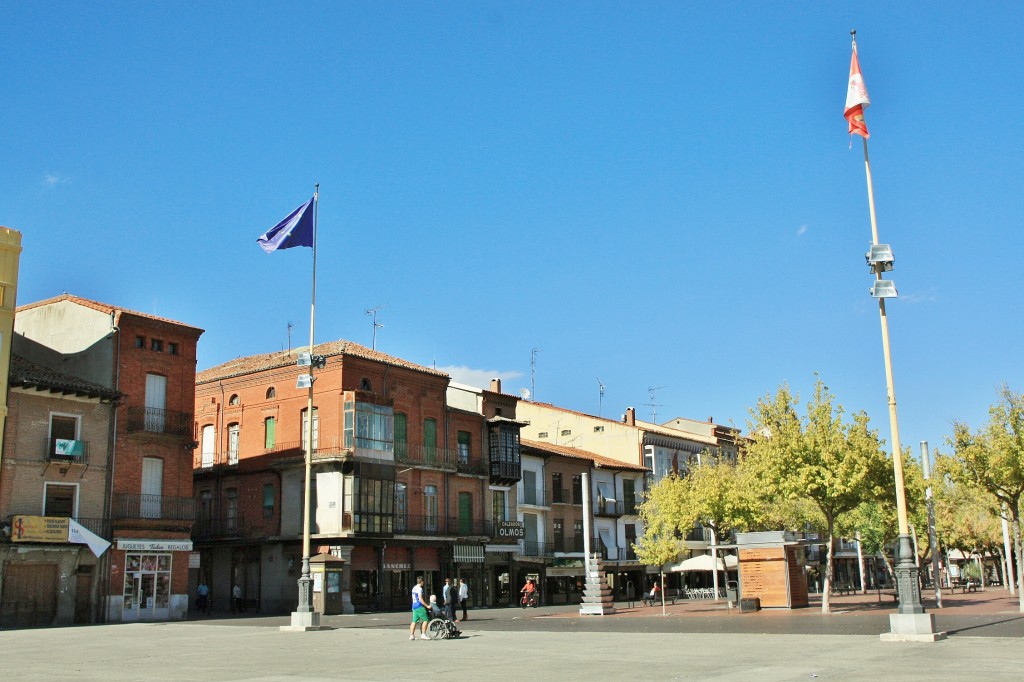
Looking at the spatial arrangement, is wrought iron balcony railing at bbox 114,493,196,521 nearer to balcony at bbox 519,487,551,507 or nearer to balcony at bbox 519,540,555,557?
balcony at bbox 519,540,555,557

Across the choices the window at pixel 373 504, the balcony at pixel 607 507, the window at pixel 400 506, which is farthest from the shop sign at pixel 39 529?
the balcony at pixel 607 507

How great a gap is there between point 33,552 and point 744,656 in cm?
2949

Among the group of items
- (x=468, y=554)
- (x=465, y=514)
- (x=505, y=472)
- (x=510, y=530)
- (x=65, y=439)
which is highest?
(x=65, y=439)

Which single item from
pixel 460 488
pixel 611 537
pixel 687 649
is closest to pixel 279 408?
pixel 460 488

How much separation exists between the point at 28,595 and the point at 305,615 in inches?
519

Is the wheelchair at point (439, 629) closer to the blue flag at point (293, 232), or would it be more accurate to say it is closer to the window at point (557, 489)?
the blue flag at point (293, 232)

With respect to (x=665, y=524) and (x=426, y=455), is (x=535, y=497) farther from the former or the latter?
(x=665, y=524)

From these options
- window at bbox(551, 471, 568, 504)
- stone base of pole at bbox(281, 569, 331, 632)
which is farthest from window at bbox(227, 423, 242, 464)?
stone base of pole at bbox(281, 569, 331, 632)

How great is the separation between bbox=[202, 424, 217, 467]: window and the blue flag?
76.8 feet

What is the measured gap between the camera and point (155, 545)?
138 feet

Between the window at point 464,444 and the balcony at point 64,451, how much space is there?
22.5 meters

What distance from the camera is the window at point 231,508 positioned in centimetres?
5244

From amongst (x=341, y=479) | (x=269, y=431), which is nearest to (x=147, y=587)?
(x=341, y=479)

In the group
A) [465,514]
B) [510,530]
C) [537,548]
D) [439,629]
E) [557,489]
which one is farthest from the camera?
[557,489]
